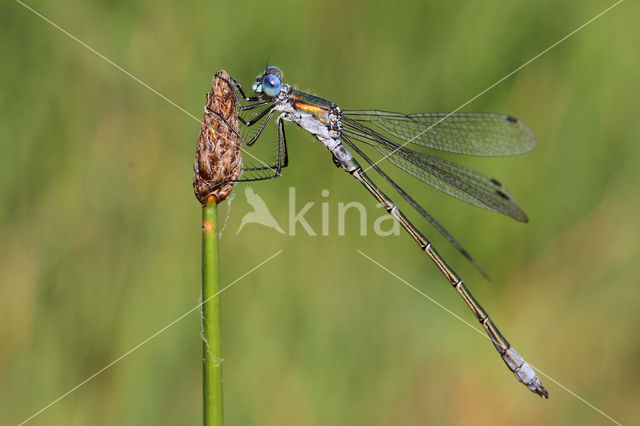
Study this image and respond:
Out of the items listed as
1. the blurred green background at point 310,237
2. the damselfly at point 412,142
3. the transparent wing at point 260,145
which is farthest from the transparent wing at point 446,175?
the transparent wing at point 260,145

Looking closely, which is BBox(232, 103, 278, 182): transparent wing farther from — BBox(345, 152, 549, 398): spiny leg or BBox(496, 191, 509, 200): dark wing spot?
BBox(496, 191, 509, 200): dark wing spot

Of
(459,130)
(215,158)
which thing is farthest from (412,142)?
(215,158)

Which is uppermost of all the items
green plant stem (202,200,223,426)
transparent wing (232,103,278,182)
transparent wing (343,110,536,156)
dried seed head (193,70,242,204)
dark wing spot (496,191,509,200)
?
transparent wing (232,103,278,182)

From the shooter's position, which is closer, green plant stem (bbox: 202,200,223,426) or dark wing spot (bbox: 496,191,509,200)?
→ green plant stem (bbox: 202,200,223,426)

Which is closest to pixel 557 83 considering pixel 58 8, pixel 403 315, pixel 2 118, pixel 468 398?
pixel 403 315

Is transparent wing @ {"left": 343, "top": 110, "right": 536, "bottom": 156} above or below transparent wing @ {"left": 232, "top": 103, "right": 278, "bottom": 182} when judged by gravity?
below

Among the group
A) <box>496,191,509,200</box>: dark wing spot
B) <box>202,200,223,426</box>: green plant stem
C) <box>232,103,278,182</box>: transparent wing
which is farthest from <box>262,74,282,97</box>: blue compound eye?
<box>202,200,223,426</box>: green plant stem

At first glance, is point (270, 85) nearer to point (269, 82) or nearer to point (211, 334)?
point (269, 82)

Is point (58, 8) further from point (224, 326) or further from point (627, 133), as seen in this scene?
point (627, 133)
